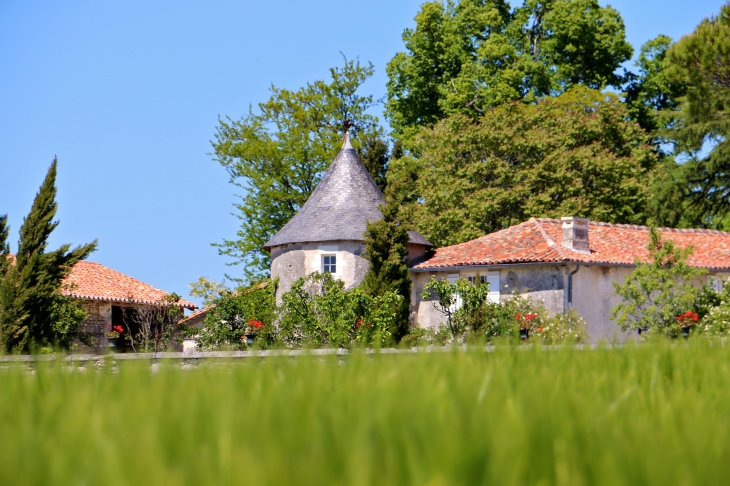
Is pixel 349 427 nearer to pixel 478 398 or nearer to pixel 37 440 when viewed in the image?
pixel 478 398

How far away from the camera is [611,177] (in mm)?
36719

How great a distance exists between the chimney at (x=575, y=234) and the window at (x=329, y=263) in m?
7.69

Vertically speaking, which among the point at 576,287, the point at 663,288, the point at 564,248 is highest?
the point at 564,248

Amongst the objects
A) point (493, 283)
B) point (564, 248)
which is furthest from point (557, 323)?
point (493, 283)

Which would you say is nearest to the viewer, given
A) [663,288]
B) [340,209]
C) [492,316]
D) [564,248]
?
[663,288]

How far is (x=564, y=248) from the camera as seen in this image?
2850 cm

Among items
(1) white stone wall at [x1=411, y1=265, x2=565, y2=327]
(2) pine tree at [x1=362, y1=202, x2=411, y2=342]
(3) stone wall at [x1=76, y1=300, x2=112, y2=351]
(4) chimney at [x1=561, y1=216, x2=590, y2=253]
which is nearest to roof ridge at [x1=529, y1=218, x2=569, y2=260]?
(4) chimney at [x1=561, y1=216, x2=590, y2=253]

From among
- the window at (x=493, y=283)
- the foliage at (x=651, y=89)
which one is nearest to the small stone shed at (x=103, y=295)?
the window at (x=493, y=283)

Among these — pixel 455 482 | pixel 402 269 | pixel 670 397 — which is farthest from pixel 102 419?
pixel 402 269

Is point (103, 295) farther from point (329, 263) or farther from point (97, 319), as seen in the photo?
point (329, 263)

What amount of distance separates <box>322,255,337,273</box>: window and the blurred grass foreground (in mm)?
27574

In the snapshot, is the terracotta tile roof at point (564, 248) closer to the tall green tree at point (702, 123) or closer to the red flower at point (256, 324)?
the tall green tree at point (702, 123)

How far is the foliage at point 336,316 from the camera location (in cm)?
2445

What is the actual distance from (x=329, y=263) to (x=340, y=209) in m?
2.15
